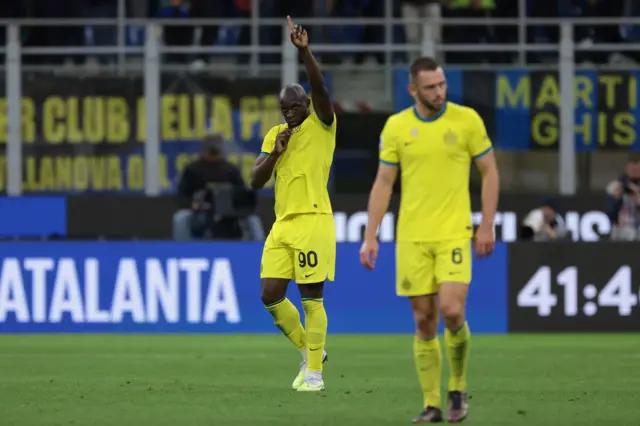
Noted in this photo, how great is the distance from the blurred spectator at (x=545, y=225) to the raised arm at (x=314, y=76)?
815 cm

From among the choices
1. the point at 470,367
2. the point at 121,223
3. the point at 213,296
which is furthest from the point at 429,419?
the point at 121,223

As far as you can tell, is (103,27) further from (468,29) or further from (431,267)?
(431,267)

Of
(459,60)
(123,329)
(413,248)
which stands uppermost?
(459,60)

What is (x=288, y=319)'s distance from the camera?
1123 centimetres

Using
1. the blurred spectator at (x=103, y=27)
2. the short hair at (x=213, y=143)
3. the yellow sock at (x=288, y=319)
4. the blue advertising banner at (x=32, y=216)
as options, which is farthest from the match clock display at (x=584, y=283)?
the yellow sock at (x=288, y=319)

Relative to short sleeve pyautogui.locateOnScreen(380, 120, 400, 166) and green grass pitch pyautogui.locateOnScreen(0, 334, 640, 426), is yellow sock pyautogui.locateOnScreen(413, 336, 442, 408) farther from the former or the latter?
short sleeve pyautogui.locateOnScreen(380, 120, 400, 166)

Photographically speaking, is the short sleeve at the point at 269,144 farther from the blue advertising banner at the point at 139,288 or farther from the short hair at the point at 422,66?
the blue advertising banner at the point at 139,288

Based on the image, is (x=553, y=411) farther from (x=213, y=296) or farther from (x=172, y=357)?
(x=213, y=296)

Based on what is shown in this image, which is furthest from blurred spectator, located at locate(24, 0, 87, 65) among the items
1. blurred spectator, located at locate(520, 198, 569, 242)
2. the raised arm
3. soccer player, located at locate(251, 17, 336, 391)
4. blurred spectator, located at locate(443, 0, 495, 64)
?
the raised arm

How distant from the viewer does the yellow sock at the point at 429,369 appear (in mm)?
8789

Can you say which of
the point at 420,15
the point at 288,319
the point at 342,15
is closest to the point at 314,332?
the point at 288,319

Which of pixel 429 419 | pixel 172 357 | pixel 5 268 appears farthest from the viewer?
pixel 5 268

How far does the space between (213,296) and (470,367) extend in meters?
4.92

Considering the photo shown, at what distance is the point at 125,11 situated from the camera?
70.6 feet
